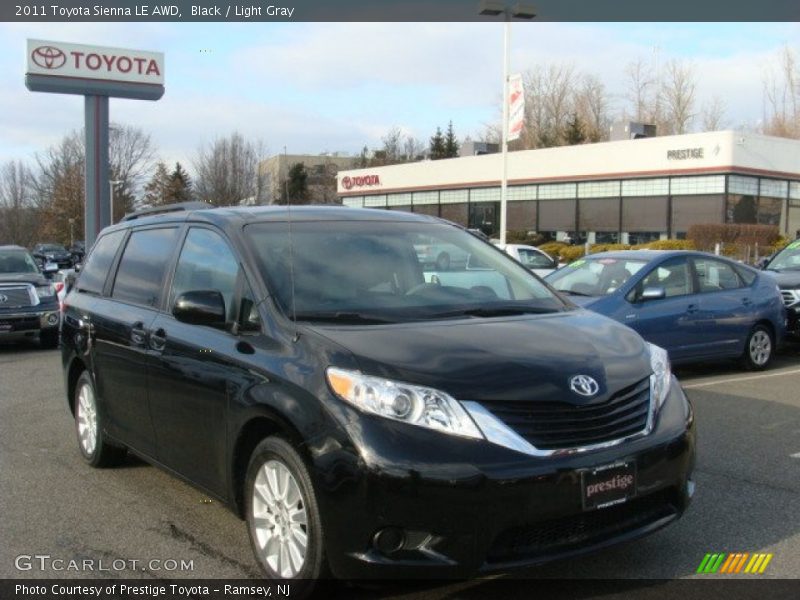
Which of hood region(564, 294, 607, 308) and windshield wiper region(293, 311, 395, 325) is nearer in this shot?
windshield wiper region(293, 311, 395, 325)

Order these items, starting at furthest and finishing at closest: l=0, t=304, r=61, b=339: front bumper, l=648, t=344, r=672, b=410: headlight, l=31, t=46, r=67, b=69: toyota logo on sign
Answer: l=31, t=46, r=67, b=69: toyota logo on sign → l=0, t=304, r=61, b=339: front bumper → l=648, t=344, r=672, b=410: headlight

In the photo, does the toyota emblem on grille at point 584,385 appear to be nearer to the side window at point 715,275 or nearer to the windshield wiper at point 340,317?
the windshield wiper at point 340,317

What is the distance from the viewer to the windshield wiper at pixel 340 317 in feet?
12.8

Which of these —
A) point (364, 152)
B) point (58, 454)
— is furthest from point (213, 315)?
point (364, 152)

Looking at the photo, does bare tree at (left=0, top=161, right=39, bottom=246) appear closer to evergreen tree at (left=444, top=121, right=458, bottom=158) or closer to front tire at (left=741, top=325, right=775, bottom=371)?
evergreen tree at (left=444, top=121, right=458, bottom=158)

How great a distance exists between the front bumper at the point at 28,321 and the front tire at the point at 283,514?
10.1 m

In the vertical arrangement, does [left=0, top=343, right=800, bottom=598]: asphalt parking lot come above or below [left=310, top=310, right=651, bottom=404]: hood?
below

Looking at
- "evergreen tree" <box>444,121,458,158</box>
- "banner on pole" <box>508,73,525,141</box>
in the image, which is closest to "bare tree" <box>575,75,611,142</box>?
"evergreen tree" <box>444,121,458,158</box>

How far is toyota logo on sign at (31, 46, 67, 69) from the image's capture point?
3309 centimetres

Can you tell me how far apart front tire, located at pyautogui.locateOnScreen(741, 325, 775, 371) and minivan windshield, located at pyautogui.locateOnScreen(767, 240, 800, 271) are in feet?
9.18

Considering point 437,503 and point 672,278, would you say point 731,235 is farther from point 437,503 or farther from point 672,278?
point 437,503

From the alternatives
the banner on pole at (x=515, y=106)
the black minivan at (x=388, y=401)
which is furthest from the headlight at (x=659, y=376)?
the banner on pole at (x=515, y=106)

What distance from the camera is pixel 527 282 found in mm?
4945

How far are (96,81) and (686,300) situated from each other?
1201 inches
